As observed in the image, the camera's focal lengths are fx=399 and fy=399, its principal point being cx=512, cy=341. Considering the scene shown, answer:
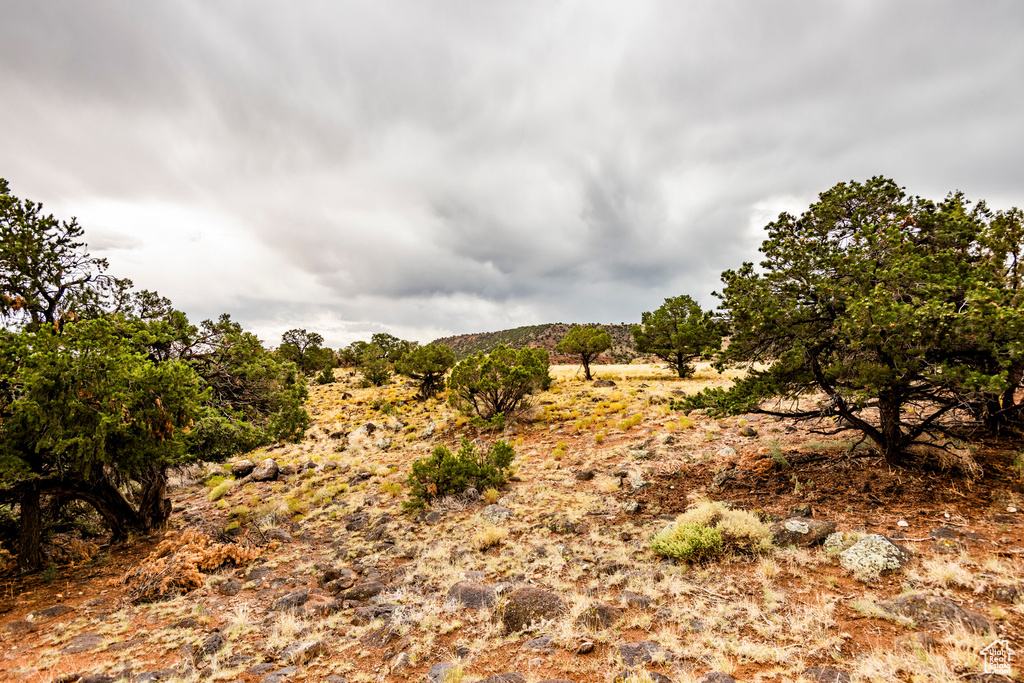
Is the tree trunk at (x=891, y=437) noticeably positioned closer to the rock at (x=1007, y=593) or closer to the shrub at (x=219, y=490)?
the rock at (x=1007, y=593)

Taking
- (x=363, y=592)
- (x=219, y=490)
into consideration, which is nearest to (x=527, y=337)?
(x=219, y=490)

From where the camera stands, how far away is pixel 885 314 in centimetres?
719

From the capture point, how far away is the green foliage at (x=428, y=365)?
31.2 m

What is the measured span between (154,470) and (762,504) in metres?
16.2

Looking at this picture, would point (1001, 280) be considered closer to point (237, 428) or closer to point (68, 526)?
point (237, 428)

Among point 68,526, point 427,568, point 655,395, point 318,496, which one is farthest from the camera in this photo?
point 655,395

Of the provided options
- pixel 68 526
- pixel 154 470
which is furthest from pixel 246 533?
pixel 68 526

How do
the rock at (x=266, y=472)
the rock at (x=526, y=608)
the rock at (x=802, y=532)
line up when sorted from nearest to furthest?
the rock at (x=526, y=608) → the rock at (x=802, y=532) → the rock at (x=266, y=472)

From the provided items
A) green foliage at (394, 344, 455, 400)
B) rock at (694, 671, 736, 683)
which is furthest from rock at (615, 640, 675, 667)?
green foliage at (394, 344, 455, 400)

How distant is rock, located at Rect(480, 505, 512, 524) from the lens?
11062 mm

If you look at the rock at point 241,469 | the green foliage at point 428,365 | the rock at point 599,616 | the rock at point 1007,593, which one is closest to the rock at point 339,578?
the rock at point 599,616

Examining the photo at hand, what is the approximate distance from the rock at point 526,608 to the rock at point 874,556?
476cm

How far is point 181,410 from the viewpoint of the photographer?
31.8ft

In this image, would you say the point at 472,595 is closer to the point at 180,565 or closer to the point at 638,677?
the point at 638,677
